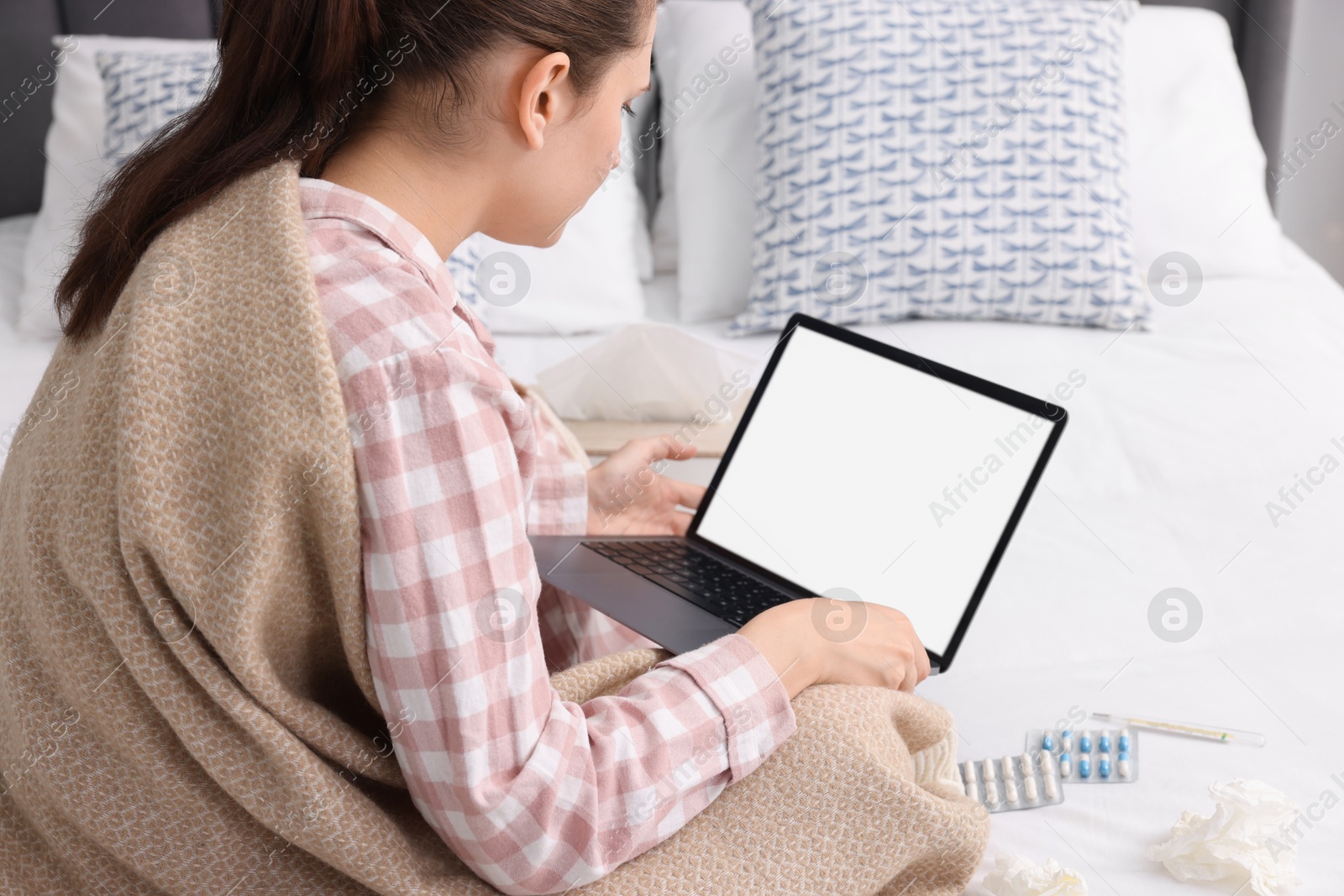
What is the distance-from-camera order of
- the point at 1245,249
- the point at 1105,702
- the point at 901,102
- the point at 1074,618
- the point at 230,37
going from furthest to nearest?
the point at 1245,249
the point at 901,102
the point at 1074,618
the point at 1105,702
the point at 230,37

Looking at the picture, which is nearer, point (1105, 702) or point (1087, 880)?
point (1087, 880)

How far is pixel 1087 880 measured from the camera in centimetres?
73

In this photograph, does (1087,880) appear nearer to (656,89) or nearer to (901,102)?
(901,102)

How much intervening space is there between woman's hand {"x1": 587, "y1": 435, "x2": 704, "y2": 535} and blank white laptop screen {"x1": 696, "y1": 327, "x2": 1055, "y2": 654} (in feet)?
0.21

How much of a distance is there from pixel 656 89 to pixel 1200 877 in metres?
1.59

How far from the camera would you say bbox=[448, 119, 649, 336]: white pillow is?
65.5 inches

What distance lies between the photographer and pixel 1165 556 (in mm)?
1143

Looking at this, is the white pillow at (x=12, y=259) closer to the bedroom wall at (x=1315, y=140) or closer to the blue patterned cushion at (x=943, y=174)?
the blue patterned cushion at (x=943, y=174)

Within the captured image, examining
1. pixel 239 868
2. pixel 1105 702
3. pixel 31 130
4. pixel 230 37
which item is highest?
pixel 230 37

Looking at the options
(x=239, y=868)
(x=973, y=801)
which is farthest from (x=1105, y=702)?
(x=239, y=868)

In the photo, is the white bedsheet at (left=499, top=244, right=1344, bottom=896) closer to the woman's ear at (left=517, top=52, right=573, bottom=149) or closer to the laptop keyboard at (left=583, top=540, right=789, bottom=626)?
the laptop keyboard at (left=583, top=540, right=789, bottom=626)

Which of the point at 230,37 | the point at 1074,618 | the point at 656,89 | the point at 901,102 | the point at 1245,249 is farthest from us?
the point at 656,89

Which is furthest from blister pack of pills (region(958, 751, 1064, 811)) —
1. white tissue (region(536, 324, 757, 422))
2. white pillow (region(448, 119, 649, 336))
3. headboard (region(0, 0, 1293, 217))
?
headboard (region(0, 0, 1293, 217))

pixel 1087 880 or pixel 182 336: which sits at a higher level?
pixel 182 336
